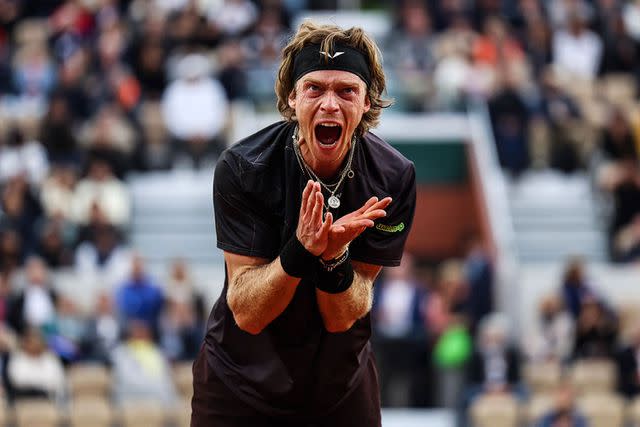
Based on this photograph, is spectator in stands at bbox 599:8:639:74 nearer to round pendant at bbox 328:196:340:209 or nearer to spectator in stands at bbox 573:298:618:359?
spectator in stands at bbox 573:298:618:359

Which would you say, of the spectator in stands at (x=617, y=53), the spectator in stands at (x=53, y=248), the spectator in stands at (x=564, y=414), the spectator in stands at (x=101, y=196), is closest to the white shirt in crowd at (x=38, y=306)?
the spectator in stands at (x=53, y=248)

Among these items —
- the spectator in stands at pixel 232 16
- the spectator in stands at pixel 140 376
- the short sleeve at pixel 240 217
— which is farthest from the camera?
the spectator in stands at pixel 232 16

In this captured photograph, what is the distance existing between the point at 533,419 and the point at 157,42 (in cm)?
746

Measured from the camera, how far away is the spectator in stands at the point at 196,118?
55.5 ft

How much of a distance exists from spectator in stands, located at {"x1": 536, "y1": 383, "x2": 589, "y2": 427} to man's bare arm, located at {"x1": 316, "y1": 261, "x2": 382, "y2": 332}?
7108 mm

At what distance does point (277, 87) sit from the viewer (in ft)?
17.4

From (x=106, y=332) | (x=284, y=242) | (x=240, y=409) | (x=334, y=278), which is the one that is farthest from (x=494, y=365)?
(x=334, y=278)

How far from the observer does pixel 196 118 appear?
16969 mm

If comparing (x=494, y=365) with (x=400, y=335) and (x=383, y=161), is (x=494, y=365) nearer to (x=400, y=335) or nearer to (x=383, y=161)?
(x=400, y=335)

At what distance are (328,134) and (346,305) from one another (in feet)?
1.98

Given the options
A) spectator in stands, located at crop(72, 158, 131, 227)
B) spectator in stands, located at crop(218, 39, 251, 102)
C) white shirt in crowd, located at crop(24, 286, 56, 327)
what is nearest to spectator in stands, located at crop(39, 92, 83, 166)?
spectator in stands, located at crop(72, 158, 131, 227)

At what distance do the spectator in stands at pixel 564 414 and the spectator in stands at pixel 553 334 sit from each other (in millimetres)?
1656

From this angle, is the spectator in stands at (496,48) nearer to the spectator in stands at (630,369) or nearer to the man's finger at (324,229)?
the spectator in stands at (630,369)

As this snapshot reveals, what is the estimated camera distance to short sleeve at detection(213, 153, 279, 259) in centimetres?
Result: 517
